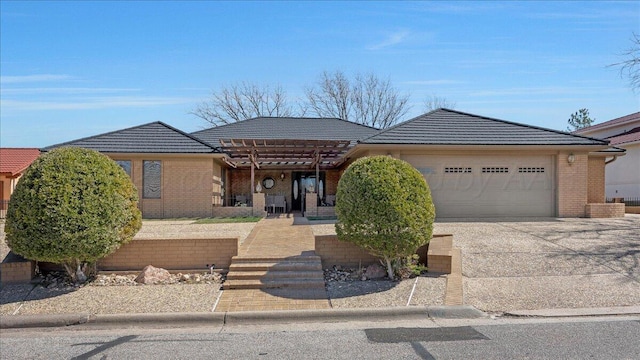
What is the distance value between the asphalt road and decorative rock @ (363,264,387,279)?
2.06 meters

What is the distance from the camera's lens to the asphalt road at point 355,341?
5348mm

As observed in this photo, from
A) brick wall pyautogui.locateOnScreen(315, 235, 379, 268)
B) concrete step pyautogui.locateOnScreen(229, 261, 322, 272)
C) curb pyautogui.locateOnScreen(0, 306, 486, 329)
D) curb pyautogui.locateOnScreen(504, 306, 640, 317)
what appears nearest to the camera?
curb pyautogui.locateOnScreen(0, 306, 486, 329)

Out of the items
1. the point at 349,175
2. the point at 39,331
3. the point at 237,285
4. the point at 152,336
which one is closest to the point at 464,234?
the point at 349,175

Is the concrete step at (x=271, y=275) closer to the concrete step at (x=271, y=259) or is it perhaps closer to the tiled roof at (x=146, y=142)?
the concrete step at (x=271, y=259)

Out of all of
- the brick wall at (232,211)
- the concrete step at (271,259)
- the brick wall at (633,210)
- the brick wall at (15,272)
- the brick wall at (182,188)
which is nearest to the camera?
the brick wall at (15,272)

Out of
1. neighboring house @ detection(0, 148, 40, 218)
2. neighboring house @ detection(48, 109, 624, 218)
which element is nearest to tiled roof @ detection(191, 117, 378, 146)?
neighboring house @ detection(48, 109, 624, 218)

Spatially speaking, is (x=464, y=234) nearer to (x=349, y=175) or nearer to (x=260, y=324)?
(x=349, y=175)

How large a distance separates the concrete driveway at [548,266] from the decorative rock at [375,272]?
1.47 metres

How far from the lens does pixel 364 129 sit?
26.0m

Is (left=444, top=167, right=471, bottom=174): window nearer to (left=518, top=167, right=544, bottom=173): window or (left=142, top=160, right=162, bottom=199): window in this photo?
(left=518, top=167, right=544, bottom=173): window

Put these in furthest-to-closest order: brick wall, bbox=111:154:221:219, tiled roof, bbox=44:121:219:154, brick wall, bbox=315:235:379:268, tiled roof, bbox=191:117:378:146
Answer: tiled roof, bbox=191:117:378:146
brick wall, bbox=111:154:221:219
tiled roof, bbox=44:121:219:154
brick wall, bbox=315:235:379:268

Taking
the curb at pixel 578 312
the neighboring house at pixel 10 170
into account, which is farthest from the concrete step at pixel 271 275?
the neighboring house at pixel 10 170

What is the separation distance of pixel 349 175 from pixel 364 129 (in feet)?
57.7

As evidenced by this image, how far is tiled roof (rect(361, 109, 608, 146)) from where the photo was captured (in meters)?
16.4
